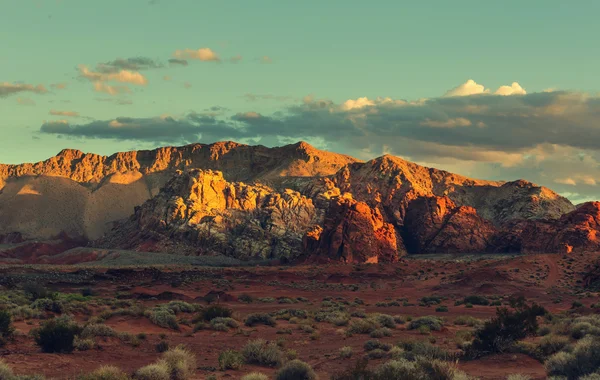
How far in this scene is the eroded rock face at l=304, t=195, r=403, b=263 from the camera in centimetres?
11225

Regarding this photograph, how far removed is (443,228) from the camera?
13925 cm

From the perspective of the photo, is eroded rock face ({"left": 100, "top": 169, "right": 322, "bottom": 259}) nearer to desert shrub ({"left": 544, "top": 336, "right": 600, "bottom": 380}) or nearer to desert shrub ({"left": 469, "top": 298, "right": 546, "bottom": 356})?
desert shrub ({"left": 469, "top": 298, "right": 546, "bottom": 356})

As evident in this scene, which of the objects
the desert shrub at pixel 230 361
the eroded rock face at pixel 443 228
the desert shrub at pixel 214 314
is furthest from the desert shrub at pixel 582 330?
the eroded rock face at pixel 443 228

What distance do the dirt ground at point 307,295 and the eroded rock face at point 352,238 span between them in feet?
43.8

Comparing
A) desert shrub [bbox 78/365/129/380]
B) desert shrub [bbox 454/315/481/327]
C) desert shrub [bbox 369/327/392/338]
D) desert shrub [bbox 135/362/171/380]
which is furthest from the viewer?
desert shrub [bbox 454/315/481/327]

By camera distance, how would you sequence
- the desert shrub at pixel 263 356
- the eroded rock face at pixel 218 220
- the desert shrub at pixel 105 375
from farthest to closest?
1. the eroded rock face at pixel 218 220
2. the desert shrub at pixel 263 356
3. the desert shrub at pixel 105 375

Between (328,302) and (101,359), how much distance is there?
32123mm

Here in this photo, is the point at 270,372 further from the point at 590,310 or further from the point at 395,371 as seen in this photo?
the point at 590,310

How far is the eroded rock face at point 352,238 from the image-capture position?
112 metres

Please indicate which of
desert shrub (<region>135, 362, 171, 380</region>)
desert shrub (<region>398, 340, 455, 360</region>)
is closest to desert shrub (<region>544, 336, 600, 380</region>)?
desert shrub (<region>398, 340, 455, 360</region>)

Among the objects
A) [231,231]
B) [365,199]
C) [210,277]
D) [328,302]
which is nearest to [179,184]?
[231,231]

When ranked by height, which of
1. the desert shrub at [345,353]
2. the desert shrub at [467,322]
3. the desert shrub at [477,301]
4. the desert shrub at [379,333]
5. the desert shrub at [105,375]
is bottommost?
the desert shrub at [477,301]

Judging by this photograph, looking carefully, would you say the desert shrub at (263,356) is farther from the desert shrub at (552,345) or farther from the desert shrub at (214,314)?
the desert shrub at (214,314)

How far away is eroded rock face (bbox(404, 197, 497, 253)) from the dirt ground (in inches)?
1478
